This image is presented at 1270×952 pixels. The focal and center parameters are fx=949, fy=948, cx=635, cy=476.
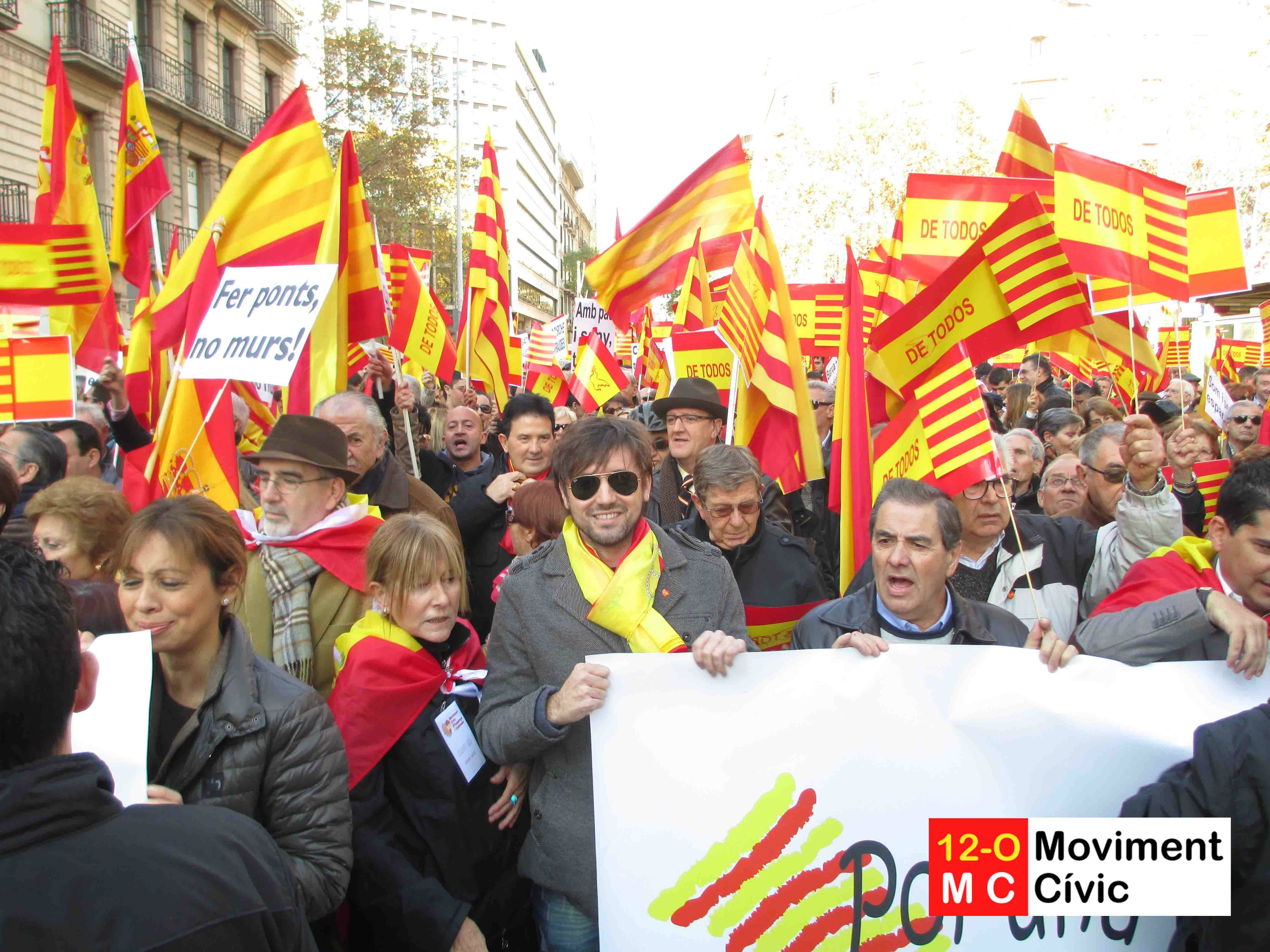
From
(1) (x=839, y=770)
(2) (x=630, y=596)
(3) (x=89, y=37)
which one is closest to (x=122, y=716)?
(2) (x=630, y=596)

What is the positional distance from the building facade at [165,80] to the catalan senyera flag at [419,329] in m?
12.7

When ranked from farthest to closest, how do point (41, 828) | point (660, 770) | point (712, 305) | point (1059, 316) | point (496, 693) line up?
point (712, 305) → point (1059, 316) → point (496, 693) → point (660, 770) → point (41, 828)

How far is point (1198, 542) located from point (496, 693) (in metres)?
1.97

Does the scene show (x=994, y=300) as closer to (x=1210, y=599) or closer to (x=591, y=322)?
(x=1210, y=599)

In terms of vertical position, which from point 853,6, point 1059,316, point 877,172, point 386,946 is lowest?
point 386,946

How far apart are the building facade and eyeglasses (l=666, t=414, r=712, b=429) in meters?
15.5

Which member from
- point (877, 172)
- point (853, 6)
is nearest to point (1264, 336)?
point (877, 172)

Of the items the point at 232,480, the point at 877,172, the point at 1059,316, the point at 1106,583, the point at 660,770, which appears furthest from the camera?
the point at 877,172

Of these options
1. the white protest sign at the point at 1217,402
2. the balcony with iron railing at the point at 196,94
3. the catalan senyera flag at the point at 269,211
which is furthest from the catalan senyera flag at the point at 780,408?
the balcony with iron railing at the point at 196,94

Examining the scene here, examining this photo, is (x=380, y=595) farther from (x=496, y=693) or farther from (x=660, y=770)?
A: (x=660, y=770)

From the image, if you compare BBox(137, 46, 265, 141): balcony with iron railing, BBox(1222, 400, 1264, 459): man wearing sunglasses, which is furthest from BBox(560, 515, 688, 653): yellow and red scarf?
BBox(137, 46, 265, 141): balcony with iron railing

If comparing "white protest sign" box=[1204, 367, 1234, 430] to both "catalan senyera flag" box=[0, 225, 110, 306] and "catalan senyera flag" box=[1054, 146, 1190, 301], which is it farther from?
"catalan senyera flag" box=[0, 225, 110, 306]

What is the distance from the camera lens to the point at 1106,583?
133 inches

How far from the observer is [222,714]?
2.07 m
